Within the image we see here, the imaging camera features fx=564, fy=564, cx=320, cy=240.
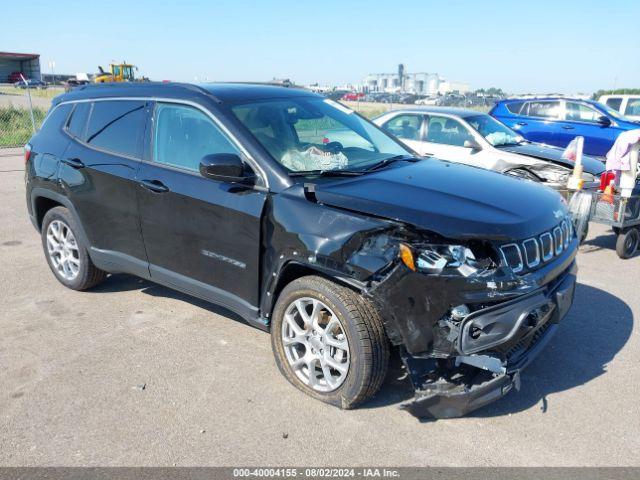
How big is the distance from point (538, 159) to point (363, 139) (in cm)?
429

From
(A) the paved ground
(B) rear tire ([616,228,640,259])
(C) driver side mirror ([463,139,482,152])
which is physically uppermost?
(C) driver side mirror ([463,139,482,152])

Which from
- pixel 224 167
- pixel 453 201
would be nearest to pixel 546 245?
pixel 453 201

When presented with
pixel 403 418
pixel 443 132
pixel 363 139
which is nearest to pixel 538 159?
pixel 443 132

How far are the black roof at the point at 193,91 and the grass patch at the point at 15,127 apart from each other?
572 inches

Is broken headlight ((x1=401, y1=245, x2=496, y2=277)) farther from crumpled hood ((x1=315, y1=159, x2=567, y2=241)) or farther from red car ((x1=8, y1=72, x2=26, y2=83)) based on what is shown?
red car ((x1=8, y1=72, x2=26, y2=83))

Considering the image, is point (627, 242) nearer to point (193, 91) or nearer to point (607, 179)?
point (607, 179)

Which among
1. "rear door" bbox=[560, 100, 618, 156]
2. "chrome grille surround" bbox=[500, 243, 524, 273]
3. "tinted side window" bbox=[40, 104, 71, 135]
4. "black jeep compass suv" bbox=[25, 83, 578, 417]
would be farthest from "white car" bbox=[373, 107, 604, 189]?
"tinted side window" bbox=[40, 104, 71, 135]

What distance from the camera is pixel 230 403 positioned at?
3.54m

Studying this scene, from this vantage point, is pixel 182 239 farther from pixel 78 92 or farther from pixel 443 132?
pixel 443 132

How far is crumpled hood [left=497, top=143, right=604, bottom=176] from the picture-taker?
7.64 meters

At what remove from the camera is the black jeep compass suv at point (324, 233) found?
3.06m

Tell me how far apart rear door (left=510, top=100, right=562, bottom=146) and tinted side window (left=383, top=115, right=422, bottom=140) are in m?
4.42

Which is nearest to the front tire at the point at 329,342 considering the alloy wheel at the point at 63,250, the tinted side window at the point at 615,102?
the alloy wheel at the point at 63,250

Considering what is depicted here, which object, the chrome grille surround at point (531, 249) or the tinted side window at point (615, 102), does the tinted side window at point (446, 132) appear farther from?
the tinted side window at point (615, 102)
